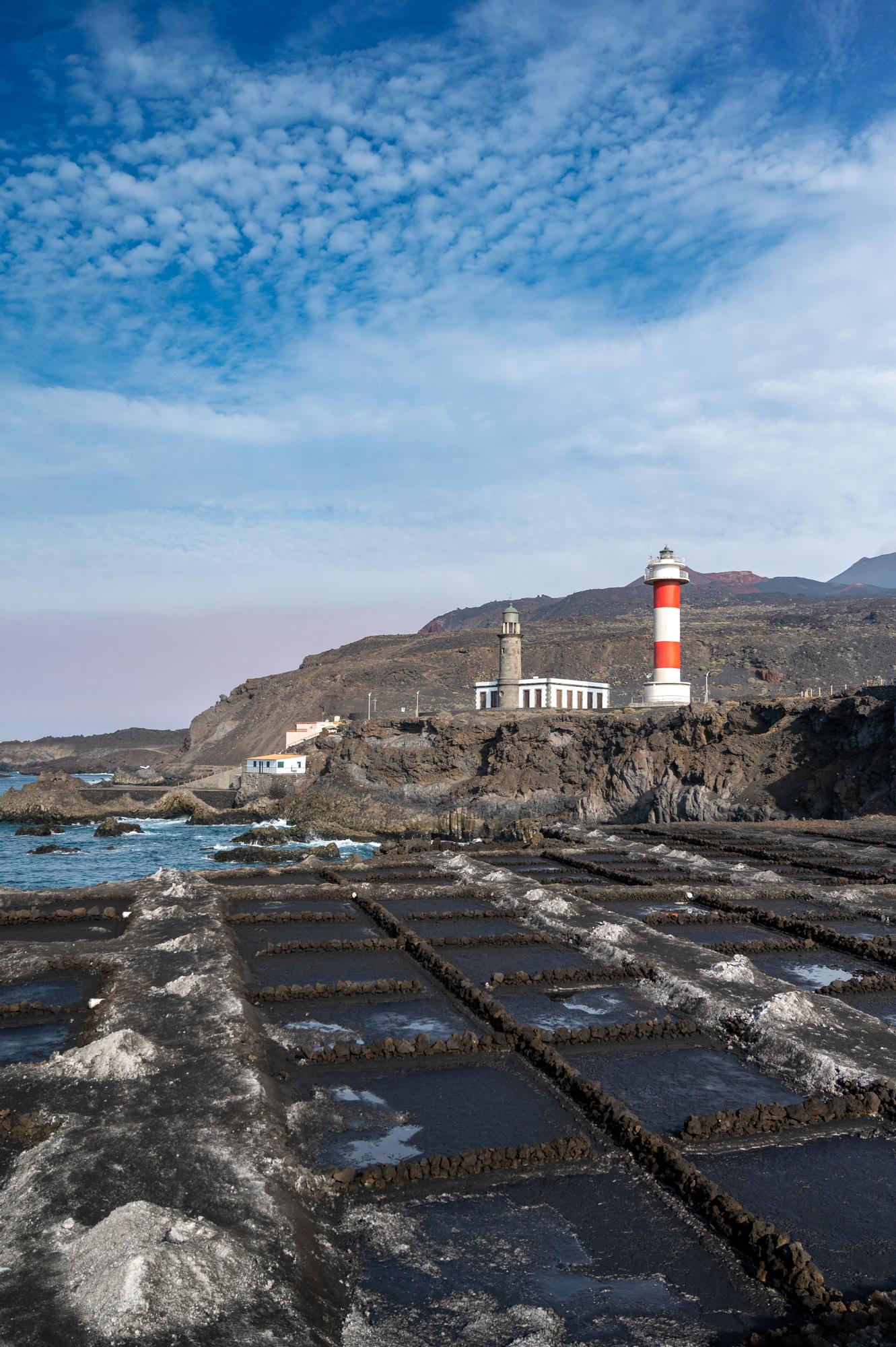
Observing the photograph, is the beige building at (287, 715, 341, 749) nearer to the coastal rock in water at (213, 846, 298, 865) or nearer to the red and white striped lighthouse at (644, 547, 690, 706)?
the red and white striped lighthouse at (644, 547, 690, 706)

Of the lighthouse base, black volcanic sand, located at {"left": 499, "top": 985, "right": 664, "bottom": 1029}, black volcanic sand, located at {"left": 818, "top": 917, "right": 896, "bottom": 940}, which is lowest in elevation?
black volcanic sand, located at {"left": 818, "top": 917, "right": 896, "bottom": 940}

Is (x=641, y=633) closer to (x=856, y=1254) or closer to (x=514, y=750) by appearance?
(x=514, y=750)

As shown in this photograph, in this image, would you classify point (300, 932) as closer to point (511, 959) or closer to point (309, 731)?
point (511, 959)

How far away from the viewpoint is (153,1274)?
14.4 feet

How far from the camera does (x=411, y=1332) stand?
4.49 meters

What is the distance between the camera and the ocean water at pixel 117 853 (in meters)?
34.4

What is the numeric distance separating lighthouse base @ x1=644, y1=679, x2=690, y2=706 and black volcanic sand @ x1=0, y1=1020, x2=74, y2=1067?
50548 mm

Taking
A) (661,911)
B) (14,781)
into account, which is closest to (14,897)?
(661,911)

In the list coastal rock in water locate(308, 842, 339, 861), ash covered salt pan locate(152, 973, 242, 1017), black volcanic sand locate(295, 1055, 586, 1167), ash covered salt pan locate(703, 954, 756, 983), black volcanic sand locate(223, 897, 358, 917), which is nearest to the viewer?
black volcanic sand locate(295, 1055, 586, 1167)

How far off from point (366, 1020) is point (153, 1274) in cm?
514

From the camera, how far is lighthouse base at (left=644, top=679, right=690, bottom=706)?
186 feet

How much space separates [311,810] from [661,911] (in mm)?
43650

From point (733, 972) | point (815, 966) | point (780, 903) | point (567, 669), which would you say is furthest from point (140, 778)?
point (733, 972)

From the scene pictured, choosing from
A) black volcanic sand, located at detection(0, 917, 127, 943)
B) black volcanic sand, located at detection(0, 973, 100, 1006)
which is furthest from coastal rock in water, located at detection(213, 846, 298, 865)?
black volcanic sand, located at detection(0, 973, 100, 1006)
